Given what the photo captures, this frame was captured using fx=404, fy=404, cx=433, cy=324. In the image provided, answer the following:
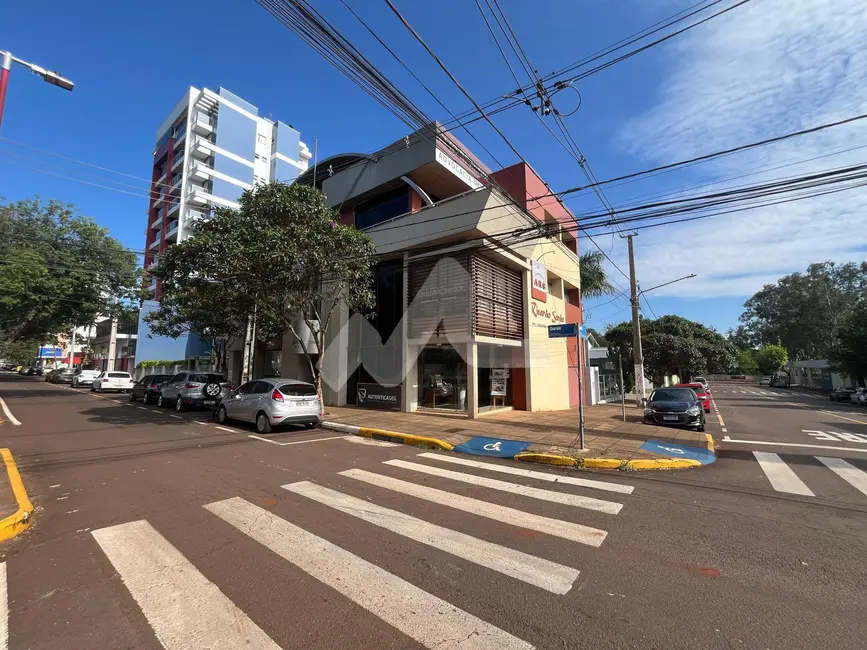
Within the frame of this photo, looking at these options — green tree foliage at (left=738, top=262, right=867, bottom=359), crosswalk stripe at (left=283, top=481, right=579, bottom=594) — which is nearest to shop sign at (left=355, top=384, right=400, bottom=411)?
crosswalk stripe at (left=283, top=481, right=579, bottom=594)

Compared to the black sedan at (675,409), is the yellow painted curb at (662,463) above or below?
below

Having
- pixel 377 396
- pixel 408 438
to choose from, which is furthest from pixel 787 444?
pixel 377 396

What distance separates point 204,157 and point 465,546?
59295 mm

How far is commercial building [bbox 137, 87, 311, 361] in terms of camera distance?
160 feet

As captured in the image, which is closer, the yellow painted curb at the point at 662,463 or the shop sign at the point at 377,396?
the yellow painted curb at the point at 662,463

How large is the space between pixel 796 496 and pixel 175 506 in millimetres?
8992

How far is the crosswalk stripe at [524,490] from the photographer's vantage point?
5578 mm

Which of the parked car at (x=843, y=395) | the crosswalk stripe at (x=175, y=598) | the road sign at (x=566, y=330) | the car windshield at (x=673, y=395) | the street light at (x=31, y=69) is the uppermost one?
the street light at (x=31, y=69)

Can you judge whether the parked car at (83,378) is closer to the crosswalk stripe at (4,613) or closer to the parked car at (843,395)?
the crosswalk stripe at (4,613)

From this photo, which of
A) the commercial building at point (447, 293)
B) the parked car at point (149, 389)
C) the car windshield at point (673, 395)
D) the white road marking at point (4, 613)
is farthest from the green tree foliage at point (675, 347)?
the white road marking at point (4, 613)

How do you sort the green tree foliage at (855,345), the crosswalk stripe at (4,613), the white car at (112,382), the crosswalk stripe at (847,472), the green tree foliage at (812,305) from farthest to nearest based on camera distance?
1. the green tree foliage at (812,305)
2. the green tree foliage at (855,345)
3. the white car at (112,382)
4. the crosswalk stripe at (847,472)
5. the crosswalk stripe at (4,613)

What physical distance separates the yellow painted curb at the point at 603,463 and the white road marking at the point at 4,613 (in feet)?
26.5

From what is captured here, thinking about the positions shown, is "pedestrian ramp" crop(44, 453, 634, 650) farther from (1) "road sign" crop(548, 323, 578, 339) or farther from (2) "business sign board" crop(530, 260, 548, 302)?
(2) "business sign board" crop(530, 260, 548, 302)

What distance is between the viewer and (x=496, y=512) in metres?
5.26
